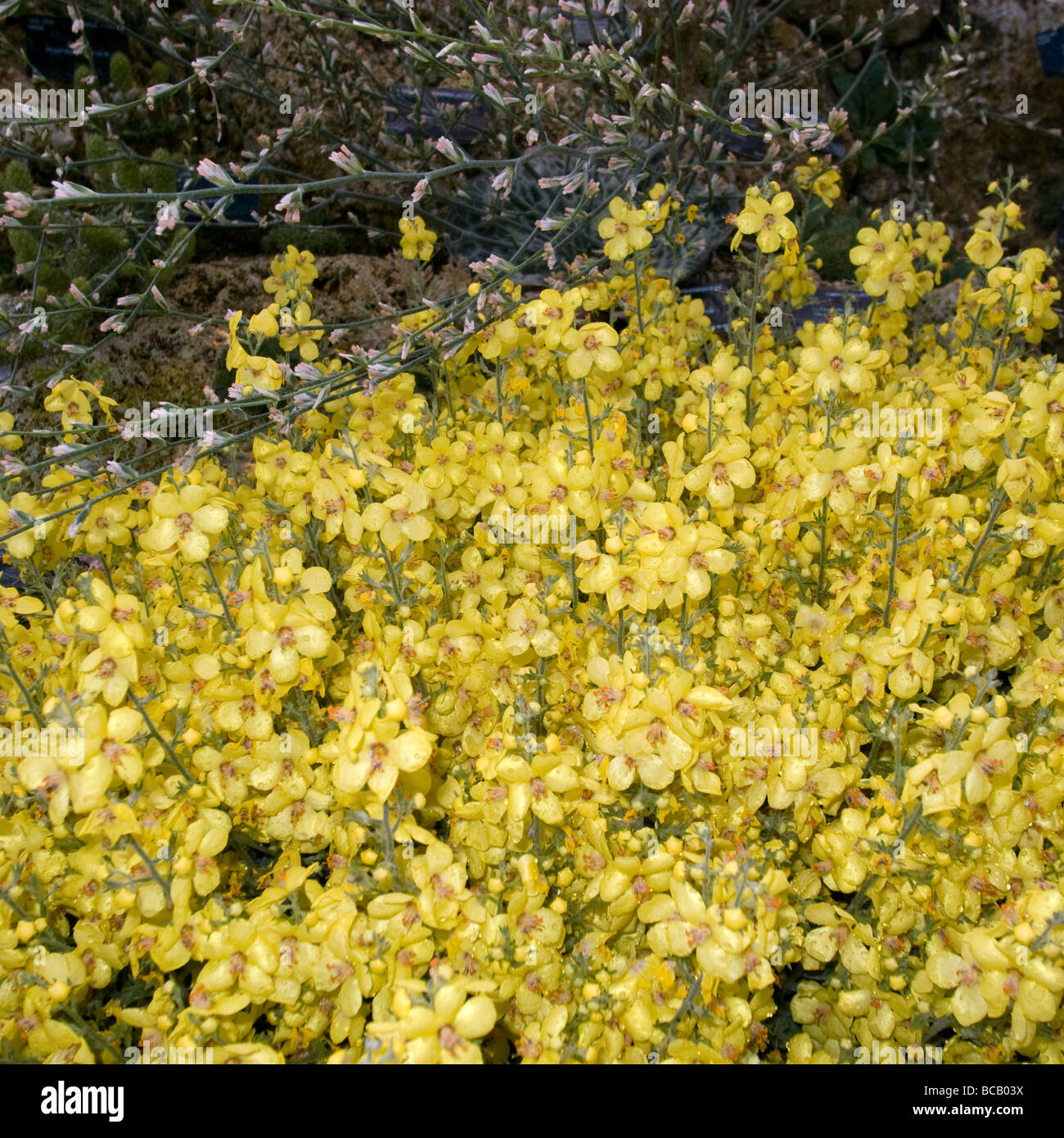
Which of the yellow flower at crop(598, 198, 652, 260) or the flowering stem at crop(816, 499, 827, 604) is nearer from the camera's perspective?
the flowering stem at crop(816, 499, 827, 604)

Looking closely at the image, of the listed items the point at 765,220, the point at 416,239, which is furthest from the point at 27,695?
the point at 765,220

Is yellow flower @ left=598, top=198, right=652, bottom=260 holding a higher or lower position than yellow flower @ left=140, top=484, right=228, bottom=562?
higher

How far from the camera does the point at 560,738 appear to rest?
2.53m

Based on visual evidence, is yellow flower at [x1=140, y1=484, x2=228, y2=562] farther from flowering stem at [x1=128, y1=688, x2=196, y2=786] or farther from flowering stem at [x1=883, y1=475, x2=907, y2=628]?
flowering stem at [x1=883, y1=475, x2=907, y2=628]

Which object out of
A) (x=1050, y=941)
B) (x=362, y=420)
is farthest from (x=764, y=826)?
(x=362, y=420)

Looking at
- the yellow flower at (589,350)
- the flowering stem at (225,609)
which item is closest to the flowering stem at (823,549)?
the yellow flower at (589,350)

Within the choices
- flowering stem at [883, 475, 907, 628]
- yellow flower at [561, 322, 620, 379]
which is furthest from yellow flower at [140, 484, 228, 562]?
flowering stem at [883, 475, 907, 628]

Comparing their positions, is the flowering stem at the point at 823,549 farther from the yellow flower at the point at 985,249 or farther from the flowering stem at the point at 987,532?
the yellow flower at the point at 985,249

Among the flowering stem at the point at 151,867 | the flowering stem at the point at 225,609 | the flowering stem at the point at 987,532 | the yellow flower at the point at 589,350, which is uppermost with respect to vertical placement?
the yellow flower at the point at 589,350

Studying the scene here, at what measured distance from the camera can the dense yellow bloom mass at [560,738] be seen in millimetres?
1907

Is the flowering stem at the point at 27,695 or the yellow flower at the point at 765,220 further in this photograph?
the yellow flower at the point at 765,220

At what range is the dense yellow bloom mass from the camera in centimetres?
191

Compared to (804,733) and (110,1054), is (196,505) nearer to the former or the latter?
(110,1054)

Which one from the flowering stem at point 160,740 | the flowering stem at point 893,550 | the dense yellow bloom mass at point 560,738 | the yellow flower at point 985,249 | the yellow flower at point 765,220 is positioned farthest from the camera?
the yellow flower at point 985,249
